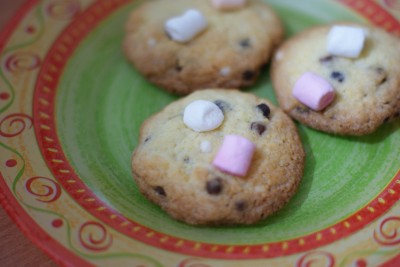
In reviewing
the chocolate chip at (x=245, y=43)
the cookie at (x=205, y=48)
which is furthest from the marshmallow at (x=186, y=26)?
the chocolate chip at (x=245, y=43)

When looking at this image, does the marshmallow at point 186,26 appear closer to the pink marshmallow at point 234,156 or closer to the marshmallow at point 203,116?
the marshmallow at point 203,116

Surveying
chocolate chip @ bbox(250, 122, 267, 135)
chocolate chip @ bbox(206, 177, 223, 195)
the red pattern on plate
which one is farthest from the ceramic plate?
chocolate chip @ bbox(250, 122, 267, 135)

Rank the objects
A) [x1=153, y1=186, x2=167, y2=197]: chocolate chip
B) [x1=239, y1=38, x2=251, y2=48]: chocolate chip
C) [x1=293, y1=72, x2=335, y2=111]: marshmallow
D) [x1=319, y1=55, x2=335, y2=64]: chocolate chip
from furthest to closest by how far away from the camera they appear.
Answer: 1. [x1=239, y1=38, x2=251, y2=48]: chocolate chip
2. [x1=319, y1=55, x2=335, y2=64]: chocolate chip
3. [x1=293, y1=72, x2=335, y2=111]: marshmallow
4. [x1=153, y1=186, x2=167, y2=197]: chocolate chip

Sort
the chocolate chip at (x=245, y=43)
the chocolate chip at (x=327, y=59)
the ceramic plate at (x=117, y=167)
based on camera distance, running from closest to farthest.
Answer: the ceramic plate at (x=117, y=167), the chocolate chip at (x=327, y=59), the chocolate chip at (x=245, y=43)

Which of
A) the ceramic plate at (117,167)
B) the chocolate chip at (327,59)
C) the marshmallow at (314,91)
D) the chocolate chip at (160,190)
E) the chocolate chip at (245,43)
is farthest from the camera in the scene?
the chocolate chip at (245,43)

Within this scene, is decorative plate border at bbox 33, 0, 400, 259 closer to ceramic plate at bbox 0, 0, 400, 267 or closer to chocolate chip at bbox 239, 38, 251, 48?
ceramic plate at bbox 0, 0, 400, 267
